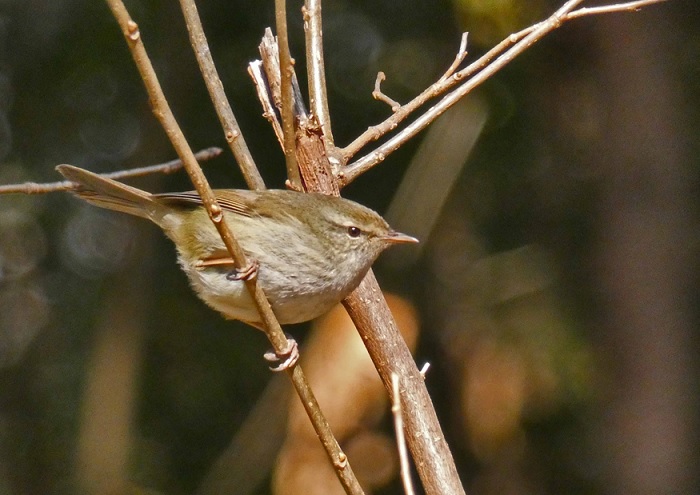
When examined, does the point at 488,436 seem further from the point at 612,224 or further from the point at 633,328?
the point at 612,224

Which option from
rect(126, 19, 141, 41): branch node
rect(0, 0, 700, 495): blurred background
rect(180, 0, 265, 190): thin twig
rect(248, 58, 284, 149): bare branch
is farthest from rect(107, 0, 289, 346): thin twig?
rect(0, 0, 700, 495): blurred background

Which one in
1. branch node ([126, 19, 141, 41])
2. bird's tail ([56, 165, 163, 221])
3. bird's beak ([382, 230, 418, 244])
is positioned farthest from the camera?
bird's beak ([382, 230, 418, 244])

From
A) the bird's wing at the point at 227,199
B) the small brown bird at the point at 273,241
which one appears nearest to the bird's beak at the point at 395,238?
the small brown bird at the point at 273,241

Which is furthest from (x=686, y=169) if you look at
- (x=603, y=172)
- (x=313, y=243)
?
(x=313, y=243)

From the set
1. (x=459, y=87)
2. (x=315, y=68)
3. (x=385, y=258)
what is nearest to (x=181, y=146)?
(x=315, y=68)

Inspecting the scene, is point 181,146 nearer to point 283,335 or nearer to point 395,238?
point 283,335

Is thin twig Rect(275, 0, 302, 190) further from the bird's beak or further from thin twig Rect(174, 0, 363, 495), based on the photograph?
the bird's beak
